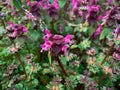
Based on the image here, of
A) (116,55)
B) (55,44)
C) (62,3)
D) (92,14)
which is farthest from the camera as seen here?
(62,3)

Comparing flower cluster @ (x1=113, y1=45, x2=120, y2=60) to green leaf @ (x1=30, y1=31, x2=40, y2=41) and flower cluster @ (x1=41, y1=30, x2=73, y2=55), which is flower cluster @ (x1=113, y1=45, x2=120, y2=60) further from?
green leaf @ (x1=30, y1=31, x2=40, y2=41)

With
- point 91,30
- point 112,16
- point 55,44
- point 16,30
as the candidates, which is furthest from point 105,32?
point 16,30

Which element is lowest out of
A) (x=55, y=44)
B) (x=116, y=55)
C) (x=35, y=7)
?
(x=116, y=55)

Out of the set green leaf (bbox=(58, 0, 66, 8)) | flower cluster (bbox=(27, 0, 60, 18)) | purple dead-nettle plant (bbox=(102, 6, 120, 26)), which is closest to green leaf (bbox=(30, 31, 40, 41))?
flower cluster (bbox=(27, 0, 60, 18))

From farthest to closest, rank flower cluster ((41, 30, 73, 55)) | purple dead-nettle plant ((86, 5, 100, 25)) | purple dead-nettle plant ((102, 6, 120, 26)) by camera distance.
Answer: purple dead-nettle plant ((86, 5, 100, 25)), purple dead-nettle plant ((102, 6, 120, 26)), flower cluster ((41, 30, 73, 55))

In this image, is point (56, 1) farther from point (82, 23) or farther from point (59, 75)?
point (59, 75)

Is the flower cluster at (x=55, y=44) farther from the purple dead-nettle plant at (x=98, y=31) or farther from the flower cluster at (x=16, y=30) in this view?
the purple dead-nettle plant at (x=98, y=31)

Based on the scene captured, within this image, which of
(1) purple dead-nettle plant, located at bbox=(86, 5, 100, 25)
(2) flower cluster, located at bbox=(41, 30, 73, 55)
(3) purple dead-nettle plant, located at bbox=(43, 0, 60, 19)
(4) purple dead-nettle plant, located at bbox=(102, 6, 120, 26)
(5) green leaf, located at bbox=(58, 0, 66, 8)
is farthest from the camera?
(5) green leaf, located at bbox=(58, 0, 66, 8)

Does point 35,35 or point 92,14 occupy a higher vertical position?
point 92,14

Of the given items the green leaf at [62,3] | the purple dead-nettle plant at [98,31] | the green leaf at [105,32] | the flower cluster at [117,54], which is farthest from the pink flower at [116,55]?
the green leaf at [62,3]

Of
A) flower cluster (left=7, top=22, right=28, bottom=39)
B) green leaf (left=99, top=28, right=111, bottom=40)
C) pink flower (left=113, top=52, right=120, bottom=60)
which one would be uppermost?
flower cluster (left=7, top=22, right=28, bottom=39)

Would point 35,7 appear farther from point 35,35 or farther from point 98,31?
point 98,31

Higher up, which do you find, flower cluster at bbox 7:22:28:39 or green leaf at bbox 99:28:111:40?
flower cluster at bbox 7:22:28:39
